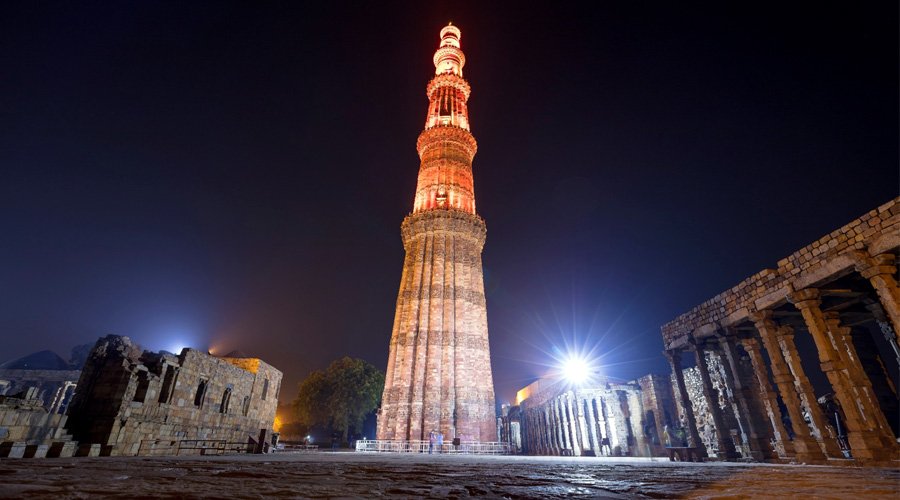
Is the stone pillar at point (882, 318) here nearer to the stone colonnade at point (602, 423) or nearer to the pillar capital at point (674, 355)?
the pillar capital at point (674, 355)

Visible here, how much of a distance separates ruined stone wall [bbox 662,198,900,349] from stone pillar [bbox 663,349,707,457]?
2.72 ft

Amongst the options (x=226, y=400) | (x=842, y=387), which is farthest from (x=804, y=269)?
(x=226, y=400)

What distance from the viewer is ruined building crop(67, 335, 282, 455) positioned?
506 inches

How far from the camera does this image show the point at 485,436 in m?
22.6

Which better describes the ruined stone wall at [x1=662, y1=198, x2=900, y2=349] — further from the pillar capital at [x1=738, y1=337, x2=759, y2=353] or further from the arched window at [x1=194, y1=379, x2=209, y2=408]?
the arched window at [x1=194, y1=379, x2=209, y2=408]

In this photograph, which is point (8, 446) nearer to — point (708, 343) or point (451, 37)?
point (708, 343)

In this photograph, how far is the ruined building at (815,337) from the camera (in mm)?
9820

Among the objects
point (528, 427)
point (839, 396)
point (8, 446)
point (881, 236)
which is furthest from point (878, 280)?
point (528, 427)

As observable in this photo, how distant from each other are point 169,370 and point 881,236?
2367 cm

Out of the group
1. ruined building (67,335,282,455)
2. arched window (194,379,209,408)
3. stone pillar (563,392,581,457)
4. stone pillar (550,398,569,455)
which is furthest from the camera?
stone pillar (550,398,569,455)

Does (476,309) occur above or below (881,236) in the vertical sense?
above

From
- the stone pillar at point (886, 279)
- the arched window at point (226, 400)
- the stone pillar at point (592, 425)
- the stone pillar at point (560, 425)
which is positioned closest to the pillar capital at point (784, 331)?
the stone pillar at point (886, 279)

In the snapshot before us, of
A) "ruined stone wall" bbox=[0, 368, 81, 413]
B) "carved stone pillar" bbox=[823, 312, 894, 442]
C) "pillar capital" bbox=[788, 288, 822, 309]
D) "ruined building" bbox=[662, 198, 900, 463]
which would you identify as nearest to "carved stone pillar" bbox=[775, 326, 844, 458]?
"ruined building" bbox=[662, 198, 900, 463]

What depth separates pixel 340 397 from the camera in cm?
4081
